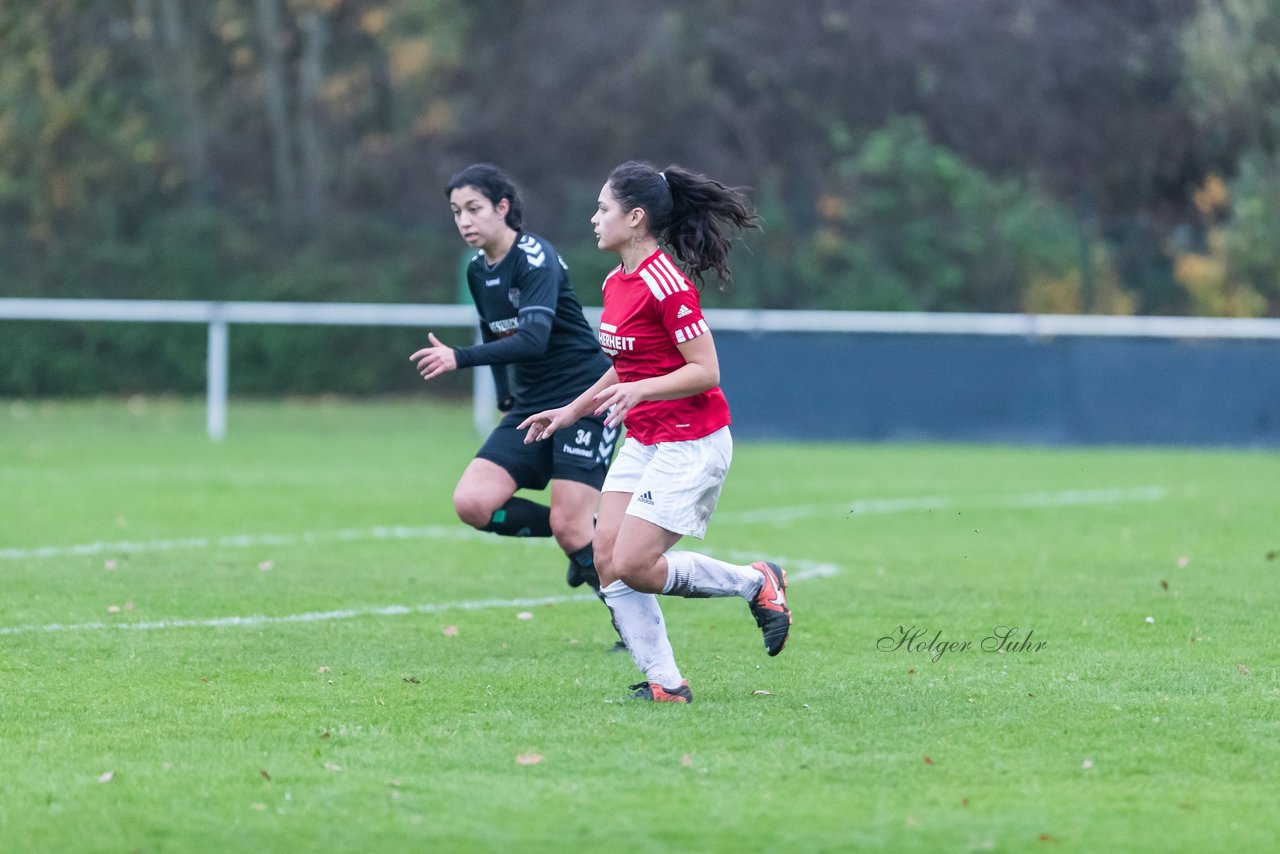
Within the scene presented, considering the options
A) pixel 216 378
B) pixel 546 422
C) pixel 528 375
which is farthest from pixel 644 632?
pixel 216 378

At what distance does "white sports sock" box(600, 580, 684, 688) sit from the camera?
21.0 ft

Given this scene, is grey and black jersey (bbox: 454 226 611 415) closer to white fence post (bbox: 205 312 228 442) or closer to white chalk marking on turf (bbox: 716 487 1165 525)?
white chalk marking on turf (bbox: 716 487 1165 525)

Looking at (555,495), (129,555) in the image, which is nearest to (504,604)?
(555,495)

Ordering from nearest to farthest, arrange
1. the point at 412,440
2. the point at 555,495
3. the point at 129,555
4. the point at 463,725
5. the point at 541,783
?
the point at 541,783 < the point at 463,725 < the point at 555,495 < the point at 129,555 < the point at 412,440

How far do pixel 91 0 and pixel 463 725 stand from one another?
29.0 meters

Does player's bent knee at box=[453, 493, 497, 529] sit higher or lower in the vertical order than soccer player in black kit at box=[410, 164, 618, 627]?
lower

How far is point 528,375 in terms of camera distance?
26.6 feet

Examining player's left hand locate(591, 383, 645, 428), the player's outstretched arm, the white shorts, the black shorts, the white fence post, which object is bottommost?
the white fence post

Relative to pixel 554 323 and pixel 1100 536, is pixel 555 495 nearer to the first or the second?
pixel 554 323

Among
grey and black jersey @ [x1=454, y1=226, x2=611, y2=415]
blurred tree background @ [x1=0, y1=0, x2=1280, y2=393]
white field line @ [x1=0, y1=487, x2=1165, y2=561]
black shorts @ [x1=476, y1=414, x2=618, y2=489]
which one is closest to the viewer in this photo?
grey and black jersey @ [x1=454, y1=226, x2=611, y2=415]

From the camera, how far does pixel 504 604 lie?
352 inches

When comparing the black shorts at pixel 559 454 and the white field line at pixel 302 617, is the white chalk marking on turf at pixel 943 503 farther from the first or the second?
the black shorts at pixel 559 454

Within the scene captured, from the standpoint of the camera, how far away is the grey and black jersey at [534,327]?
7508mm

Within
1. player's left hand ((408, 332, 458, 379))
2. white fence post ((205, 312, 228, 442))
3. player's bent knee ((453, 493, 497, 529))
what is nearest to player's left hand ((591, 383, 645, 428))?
player's left hand ((408, 332, 458, 379))
